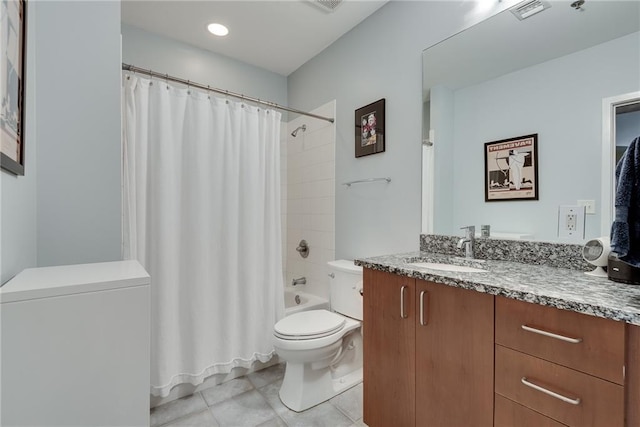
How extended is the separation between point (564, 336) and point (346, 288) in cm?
135

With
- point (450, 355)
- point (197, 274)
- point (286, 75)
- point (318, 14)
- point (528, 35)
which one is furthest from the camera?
point (286, 75)

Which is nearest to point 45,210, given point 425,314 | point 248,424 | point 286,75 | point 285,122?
point 248,424

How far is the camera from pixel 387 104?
210cm

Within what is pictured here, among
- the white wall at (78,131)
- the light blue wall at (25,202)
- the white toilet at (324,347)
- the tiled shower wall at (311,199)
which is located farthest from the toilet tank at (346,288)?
the light blue wall at (25,202)

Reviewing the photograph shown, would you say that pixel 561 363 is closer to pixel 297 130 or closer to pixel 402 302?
pixel 402 302

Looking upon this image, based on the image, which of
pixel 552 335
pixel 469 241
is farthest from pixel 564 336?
pixel 469 241

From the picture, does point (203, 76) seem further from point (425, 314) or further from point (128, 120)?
point (425, 314)

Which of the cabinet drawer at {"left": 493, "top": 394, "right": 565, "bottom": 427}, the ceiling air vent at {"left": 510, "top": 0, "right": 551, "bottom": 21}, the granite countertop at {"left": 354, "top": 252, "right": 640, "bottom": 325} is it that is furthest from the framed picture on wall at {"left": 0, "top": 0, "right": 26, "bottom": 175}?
the ceiling air vent at {"left": 510, "top": 0, "right": 551, "bottom": 21}

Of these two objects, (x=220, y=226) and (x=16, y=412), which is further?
(x=220, y=226)

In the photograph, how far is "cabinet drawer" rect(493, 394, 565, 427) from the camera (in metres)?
0.92

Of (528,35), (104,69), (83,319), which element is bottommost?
(83,319)

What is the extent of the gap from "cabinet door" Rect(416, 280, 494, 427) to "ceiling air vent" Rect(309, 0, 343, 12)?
190 cm

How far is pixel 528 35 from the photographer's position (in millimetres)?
1458

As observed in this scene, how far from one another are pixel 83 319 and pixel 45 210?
0.69 metres
